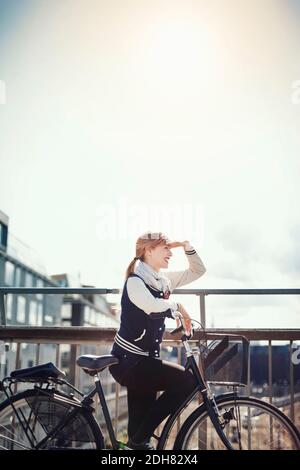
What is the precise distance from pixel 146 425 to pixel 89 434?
0.38 metres

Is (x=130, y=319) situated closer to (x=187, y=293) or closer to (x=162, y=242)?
(x=162, y=242)

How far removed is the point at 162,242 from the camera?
3482 millimetres

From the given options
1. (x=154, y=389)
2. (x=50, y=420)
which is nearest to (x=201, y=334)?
(x=154, y=389)

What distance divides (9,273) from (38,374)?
1657 inches

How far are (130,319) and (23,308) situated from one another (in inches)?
1868

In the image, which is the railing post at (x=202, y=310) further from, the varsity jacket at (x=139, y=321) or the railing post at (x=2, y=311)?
the railing post at (x=2, y=311)

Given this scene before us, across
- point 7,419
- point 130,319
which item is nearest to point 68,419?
point 7,419

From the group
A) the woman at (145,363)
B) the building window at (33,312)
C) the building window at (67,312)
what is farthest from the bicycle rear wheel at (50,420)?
the building window at (67,312)

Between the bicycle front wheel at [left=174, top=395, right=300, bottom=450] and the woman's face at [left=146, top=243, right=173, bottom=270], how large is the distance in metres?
0.91

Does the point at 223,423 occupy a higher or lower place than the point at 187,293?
lower

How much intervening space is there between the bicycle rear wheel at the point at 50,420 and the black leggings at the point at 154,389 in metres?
0.27

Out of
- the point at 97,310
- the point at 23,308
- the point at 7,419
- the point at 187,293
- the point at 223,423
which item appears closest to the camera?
the point at 223,423

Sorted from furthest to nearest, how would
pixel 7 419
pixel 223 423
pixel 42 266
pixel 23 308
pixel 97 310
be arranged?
1. pixel 97 310
2. pixel 42 266
3. pixel 23 308
4. pixel 7 419
5. pixel 223 423

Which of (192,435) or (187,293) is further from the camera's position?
(187,293)
